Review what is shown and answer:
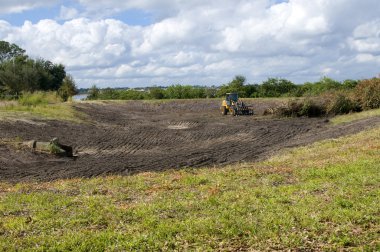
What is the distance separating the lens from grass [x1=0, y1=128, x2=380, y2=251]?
5980 millimetres

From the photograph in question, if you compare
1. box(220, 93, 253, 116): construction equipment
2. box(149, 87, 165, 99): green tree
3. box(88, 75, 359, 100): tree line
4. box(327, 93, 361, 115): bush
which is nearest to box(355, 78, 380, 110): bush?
box(327, 93, 361, 115): bush

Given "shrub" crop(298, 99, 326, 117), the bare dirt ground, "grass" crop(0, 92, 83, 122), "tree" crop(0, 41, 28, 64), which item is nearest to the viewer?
the bare dirt ground

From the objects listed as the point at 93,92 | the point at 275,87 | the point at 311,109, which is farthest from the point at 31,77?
the point at 311,109

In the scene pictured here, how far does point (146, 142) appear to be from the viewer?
2270 centimetres

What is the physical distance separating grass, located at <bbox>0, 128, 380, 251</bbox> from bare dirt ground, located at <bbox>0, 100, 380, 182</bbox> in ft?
14.5

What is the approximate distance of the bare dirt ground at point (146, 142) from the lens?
49.2ft

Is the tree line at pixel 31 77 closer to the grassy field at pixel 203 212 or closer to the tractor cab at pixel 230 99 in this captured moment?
the tractor cab at pixel 230 99

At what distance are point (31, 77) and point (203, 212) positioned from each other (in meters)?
57.0

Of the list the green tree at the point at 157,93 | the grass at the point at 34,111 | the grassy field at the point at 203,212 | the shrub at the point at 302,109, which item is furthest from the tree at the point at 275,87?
the grassy field at the point at 203,212

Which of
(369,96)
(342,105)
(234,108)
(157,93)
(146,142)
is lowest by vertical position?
(146,142)

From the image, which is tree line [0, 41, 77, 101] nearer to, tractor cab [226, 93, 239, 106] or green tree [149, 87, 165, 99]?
green tree [149, 87, 165, 99]

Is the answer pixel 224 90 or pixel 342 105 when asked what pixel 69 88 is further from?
pixel 342 105

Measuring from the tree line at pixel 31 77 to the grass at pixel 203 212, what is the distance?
39.7 metres

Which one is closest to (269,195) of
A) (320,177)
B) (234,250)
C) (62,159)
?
(320,177)
